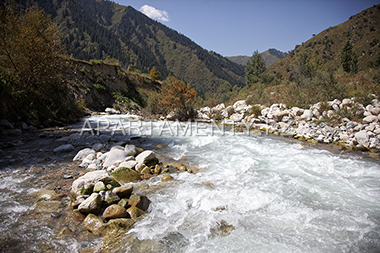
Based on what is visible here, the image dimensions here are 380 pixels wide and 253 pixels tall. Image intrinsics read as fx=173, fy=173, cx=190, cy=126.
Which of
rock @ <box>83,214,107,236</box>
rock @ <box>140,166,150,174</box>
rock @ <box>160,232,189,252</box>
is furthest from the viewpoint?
rock @ <box>140,166,150,174</box>

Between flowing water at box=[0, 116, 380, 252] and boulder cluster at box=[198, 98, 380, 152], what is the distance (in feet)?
6.81

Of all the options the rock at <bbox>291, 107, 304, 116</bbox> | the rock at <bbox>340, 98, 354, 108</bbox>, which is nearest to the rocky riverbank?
the rock at <bbox>291, 107, 304, 116</bbox>

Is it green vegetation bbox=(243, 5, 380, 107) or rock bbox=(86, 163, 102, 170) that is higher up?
green vegetation bbox=(243, 5, 380, 107)

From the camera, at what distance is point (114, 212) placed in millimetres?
2766

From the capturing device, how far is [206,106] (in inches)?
769

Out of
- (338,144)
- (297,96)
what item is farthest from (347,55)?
(338,144)

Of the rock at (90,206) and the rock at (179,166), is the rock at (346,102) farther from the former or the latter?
the rock at (90,206)

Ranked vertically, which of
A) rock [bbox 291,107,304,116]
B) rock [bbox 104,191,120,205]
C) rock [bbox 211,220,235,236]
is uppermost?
rock [bbox 291,107,304,116]

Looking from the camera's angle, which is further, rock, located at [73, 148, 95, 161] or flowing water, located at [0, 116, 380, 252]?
rock, located at [73, 148, 95, 161]

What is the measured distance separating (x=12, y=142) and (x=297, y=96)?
15866mm

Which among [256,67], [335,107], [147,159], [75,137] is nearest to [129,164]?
[147,159]

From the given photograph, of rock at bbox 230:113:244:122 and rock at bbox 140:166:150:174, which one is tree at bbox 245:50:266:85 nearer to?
rock at bbox 230:113:244:122

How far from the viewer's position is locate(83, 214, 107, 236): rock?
2488mm

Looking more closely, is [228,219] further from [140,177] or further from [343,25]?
[343,25]
